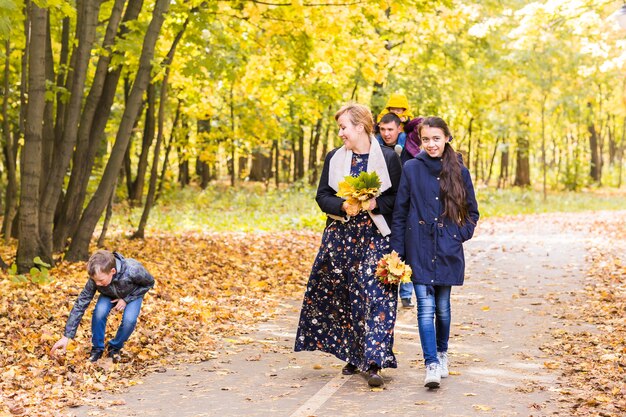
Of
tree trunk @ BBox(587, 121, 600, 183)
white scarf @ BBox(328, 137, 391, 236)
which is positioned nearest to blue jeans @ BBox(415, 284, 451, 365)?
white scarf @ BBox(328, 137, 391, 236)

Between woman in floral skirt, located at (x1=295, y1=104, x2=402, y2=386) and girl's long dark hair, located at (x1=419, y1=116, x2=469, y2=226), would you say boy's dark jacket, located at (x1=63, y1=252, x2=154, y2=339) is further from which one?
girl's long dark hair, located at (x1=419, y1=116, x2=469, y2=226)

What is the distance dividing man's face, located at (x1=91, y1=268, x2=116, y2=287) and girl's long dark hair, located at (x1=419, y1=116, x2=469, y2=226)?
283 centimetres

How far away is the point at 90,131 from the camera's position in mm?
13000

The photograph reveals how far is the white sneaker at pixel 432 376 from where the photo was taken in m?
6.12

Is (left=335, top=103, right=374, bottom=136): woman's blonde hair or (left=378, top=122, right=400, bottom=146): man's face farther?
(left=378, top=122, right=400, bottom=146): man's face

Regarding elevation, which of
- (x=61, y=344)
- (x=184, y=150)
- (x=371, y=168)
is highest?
(x=184, y=150)

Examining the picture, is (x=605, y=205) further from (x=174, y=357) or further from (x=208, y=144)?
(x=174, y=357)

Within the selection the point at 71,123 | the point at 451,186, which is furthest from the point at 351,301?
the point at 71,123

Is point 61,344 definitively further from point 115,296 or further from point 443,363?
point 443,363

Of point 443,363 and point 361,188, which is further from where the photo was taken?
point 443,363

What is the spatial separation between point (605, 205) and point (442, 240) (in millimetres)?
30672

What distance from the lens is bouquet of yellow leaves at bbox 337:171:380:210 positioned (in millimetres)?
6215

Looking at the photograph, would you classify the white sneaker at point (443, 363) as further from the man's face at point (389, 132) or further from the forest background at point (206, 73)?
the forest background at point (206, 73)

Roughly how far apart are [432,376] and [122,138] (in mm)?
7863
